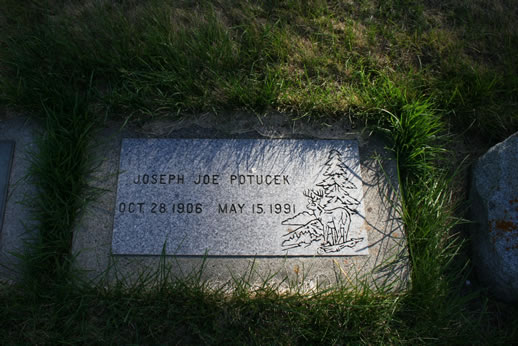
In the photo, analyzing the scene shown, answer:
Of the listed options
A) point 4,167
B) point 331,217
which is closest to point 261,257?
point 331,217

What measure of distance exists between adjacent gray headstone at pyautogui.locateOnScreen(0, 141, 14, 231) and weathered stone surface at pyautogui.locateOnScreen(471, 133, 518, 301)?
286 cm

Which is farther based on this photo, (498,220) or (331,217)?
(331,217)

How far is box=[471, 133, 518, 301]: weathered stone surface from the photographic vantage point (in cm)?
187

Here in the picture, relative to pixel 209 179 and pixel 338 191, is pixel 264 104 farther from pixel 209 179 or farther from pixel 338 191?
pixel 338 191

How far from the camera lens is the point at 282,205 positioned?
6.79ft

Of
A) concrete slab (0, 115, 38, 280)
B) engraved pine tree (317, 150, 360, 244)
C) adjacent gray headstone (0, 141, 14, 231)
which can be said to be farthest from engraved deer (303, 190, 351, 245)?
adjacent gray headstone (0, 141, 14, 231)

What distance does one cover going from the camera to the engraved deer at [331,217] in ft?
6.70

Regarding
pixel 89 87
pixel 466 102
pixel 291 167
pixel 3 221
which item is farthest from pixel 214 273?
pixel 466 102

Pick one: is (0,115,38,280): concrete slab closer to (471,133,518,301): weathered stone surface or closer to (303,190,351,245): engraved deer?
(303,190,351,245): engraved deer

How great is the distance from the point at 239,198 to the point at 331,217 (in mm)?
571

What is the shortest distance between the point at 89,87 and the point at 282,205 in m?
1.53

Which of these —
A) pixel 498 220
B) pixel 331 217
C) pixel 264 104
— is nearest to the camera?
pixel 498 220

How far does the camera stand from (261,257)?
200 centimetres

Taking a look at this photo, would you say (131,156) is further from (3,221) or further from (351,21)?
(351,21)
